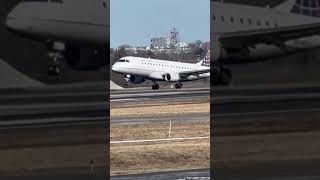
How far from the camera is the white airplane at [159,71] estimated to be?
41.6m

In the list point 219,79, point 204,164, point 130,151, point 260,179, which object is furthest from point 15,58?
point 130,151

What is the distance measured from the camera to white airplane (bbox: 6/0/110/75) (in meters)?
4.12

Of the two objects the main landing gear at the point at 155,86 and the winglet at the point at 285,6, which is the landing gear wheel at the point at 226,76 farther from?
the main landing gear at the point at 155,86

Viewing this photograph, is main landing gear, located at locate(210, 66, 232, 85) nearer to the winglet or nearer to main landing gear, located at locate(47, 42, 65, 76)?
the winglet

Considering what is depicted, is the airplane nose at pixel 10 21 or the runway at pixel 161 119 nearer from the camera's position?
the airplane nose at pixel 10 21

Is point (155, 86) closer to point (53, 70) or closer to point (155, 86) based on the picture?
point (155, 86)

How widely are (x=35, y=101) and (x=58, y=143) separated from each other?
0.34 m

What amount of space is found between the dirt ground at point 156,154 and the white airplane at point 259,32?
3.95 m

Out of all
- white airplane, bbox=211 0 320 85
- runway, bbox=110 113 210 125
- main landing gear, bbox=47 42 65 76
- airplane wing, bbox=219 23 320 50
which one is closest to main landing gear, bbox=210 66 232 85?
white airplane, bbox=211 0 320 85

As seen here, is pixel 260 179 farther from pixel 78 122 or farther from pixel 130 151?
pixel 130 151

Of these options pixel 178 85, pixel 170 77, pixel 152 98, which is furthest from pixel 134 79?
pixel 152 98

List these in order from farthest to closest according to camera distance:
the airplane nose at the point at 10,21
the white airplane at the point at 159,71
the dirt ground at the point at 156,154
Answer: the white airplane at the point at 159,71
the dirt ground at the point at 156,154
the airplane nose at the point at 10,21

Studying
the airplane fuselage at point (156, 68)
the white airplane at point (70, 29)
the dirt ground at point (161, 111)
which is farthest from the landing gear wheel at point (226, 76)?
the airplane fuselage at point (156, 68)

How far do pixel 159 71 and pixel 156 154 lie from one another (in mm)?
35425
